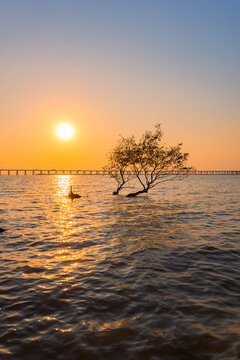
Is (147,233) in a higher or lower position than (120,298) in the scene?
lower

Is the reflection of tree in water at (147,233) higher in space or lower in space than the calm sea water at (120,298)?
lower

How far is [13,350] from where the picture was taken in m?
6.04

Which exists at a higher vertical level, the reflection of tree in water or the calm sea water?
the calm sea water

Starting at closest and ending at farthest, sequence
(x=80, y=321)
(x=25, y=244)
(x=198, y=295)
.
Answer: (x=80, y=321) → (x=198, y=295) → (x=25, y=244)

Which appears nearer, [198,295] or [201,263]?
[198,295]

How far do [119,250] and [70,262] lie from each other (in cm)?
331

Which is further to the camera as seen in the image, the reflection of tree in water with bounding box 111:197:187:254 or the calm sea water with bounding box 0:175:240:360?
the reflection of tree in water with bounding box 111:197:187:254

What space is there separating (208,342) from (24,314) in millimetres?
5355

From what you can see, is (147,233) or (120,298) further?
(147,233)

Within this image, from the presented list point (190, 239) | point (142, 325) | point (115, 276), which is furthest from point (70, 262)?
point (190, 239)

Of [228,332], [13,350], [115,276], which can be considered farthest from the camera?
[115,276]

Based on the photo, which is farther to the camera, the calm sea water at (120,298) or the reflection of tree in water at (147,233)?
the reflection of tree in water at (147,233)

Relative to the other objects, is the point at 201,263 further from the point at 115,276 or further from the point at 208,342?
the point at 208,342

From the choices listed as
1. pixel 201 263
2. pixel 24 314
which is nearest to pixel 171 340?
pixel 24 314
